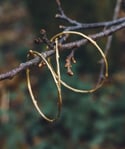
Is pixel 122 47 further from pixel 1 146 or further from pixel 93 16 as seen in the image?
pixel 1 146

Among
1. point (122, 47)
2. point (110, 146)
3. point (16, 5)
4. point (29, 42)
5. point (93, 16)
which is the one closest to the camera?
point (110, 146)

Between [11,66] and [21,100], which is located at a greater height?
[11,66]

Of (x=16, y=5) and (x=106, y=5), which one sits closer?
(x=106, y=5)

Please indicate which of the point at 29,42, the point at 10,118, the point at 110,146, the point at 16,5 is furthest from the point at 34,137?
the point at 16,5

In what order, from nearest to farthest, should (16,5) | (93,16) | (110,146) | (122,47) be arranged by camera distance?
(110,146) < (93,16) < (122,47) < (16,5)

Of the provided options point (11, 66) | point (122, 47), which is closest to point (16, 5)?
point (11, 66)

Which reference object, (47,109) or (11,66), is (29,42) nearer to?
(11,66)

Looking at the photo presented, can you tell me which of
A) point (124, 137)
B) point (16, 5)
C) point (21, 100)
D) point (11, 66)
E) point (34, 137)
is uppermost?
point (16, 5)
